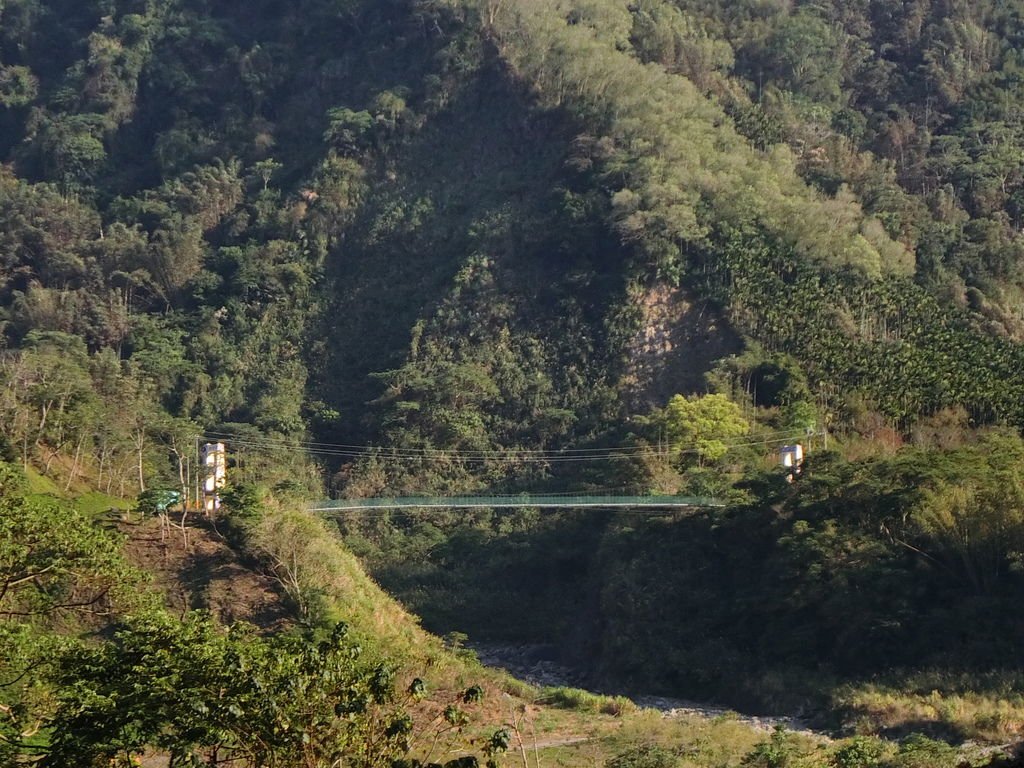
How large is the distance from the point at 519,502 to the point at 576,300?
1023 cm

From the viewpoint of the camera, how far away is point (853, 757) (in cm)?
2464

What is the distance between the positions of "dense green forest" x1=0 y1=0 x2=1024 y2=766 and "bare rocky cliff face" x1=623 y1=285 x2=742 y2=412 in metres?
0.14

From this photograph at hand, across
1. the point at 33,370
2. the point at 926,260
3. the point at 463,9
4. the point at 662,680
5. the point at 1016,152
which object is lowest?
the point at 662,680

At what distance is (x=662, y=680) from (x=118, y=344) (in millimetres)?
25413

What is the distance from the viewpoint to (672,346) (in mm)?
51688

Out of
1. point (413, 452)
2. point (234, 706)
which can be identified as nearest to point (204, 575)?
point (413, 452)

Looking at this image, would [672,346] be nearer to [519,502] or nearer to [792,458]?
[519,502]

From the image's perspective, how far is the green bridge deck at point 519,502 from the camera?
4238 cm

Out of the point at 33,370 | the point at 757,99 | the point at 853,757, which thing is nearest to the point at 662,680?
the point at 853,757

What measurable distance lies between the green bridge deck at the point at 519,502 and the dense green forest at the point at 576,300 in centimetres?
62

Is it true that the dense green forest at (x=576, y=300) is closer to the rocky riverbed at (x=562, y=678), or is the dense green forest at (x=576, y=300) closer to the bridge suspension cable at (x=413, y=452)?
the bridge suspension cable at (x=413, y=452)

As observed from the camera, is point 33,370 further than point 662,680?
Yes

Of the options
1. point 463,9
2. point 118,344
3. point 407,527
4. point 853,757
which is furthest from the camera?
point 463,9

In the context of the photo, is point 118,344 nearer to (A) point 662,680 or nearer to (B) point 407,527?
(B) point 407,527
